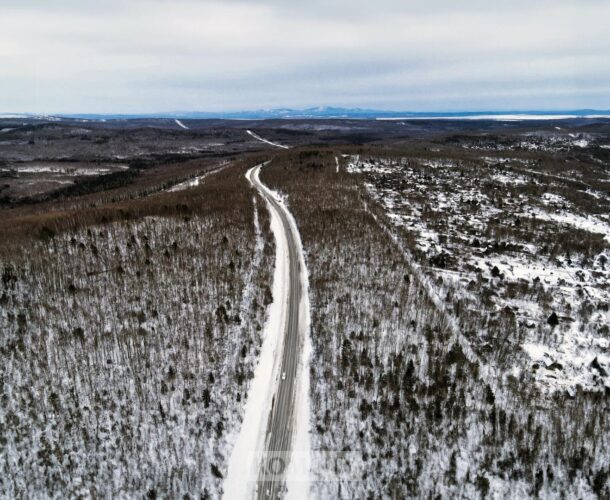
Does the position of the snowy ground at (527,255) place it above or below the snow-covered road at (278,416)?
above

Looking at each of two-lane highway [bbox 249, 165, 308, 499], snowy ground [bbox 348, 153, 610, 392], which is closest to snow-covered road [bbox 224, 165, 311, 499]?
two-lane highway [bbox 249, 165, 308, 499]

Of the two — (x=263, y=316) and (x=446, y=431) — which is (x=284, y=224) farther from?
(x=446, y=431)

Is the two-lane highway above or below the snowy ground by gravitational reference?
below

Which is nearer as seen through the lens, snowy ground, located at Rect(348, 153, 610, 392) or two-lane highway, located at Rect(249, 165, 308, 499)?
two-lane highway, located at Rect(249, 165, 308, 499)

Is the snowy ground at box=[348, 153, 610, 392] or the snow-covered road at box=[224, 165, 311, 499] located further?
the snowy ground at box=[348, 153, 610, 392]

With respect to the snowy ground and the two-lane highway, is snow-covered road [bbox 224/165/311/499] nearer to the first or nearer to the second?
the two-lane highway

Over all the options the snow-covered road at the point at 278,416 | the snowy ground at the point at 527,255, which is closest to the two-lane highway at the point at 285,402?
the snow-covered road at the point at 278,416

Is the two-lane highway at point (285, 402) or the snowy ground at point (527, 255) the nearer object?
the two-lane highway at point (285, 402)

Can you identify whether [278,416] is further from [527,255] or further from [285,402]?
[527,255]

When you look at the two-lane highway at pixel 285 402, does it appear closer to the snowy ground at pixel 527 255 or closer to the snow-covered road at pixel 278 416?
the snow-covered road at pixel 278 416
